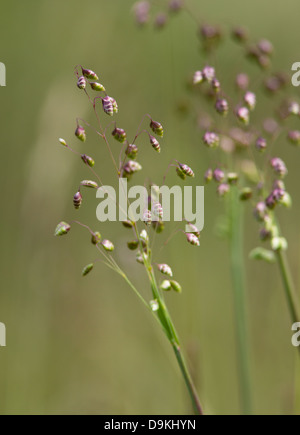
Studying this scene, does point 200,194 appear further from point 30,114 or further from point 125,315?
point 30,114

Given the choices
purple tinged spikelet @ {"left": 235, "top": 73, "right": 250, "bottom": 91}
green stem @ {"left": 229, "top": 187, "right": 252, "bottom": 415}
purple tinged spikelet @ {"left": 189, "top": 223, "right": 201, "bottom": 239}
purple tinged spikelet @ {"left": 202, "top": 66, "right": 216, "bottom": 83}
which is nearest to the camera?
purple tinged spikelet @ {"left": 189, "top": 223, "right": 201, "bottom": 239}

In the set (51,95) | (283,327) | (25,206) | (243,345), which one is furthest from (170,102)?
(283,327)

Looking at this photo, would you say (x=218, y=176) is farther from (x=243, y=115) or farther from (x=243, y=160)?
(x=243, y=160)

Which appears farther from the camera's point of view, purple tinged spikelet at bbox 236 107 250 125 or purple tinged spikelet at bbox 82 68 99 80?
purple tinged spikelet at bbox 236 107 250 125

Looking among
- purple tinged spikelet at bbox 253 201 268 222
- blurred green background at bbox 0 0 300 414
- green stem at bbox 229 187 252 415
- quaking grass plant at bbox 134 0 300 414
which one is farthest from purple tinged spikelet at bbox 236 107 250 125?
blurred green background at bbox 0 0 300 414

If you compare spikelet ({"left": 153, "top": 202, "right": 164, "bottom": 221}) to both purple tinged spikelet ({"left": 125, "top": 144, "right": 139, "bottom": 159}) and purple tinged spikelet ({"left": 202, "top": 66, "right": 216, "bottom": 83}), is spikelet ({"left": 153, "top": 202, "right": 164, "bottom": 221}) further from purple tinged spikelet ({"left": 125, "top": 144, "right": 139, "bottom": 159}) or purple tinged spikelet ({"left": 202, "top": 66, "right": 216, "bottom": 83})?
purple tinged spikelet ({"left": 202, "top": 66, "right": 216, "bottom": 83})

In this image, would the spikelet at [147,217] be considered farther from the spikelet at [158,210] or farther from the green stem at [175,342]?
the green stem at [175,342]

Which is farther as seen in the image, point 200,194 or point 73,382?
point 73,382
